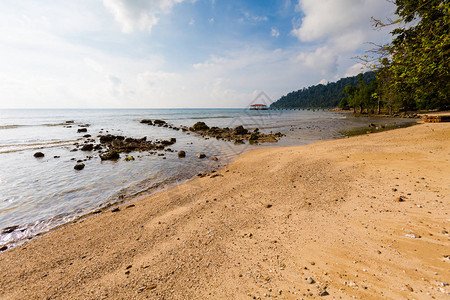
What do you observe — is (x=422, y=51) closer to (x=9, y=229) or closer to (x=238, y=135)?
(x=9, y=229)

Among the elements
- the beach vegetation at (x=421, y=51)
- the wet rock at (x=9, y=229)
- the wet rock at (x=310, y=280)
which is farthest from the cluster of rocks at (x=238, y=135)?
the wet rock at (x=310, y=280)

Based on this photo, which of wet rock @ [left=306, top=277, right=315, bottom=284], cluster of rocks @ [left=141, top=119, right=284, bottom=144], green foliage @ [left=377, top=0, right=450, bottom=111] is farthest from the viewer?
cluster of rocks @ [left=141, top=119, right=284, bottom=144]

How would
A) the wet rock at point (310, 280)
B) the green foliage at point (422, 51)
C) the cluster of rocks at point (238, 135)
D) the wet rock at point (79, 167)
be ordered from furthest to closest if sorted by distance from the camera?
the cluster of rocks at point (238, 135) → the wet rock at point (79, 167) → the green foliage at point (422, 51) → the wet rock at point (310, 280)

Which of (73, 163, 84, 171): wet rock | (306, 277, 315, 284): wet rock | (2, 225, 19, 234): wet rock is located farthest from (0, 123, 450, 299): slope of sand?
(73, 163, 84, 171): wet rock

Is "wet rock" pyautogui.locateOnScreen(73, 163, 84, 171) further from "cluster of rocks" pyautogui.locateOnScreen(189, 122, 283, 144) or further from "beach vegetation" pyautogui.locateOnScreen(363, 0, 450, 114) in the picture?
"beach vegetation" pyautogui.locateOnScreen(363, 0, 450, 114)

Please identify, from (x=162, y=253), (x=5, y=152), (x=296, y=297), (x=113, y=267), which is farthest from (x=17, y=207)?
(x=5, y=152)

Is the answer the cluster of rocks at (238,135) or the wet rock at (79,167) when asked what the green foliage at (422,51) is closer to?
the cluster of rocks at (238,135)

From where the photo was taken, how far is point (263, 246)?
5418mm

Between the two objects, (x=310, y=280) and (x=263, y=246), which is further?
(x=263, y=246)

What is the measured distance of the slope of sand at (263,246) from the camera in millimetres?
4035

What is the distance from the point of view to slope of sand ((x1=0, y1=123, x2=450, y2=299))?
404 centimetres

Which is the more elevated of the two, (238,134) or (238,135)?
(238,134)

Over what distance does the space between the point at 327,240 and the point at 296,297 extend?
2319mm

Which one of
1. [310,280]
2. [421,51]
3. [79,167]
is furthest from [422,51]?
[79,167]
